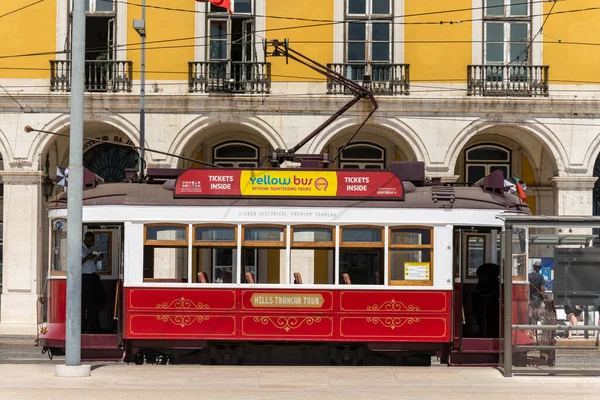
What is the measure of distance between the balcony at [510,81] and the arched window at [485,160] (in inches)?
112

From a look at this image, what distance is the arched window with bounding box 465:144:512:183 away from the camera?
31.1 m

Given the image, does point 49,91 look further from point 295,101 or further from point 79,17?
point 79,17

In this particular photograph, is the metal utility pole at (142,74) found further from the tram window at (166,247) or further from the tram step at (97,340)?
the tram step at (97,340)

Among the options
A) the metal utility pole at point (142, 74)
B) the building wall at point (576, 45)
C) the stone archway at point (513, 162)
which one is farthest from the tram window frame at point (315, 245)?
the stone archway at point (513, 162)

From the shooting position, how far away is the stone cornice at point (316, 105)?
93.2 ft

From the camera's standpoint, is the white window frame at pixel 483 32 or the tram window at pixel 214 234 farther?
the white window frame at pixel 483 32

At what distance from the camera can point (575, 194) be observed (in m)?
28.5

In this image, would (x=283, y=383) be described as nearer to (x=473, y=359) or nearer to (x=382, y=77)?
(x=473, y=359)

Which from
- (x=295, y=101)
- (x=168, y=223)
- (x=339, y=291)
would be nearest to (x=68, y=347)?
(x=168, y=223)

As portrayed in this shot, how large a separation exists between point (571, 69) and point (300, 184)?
14.2 m

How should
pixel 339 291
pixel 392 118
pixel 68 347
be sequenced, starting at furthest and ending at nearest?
pixel 392 118, pixel 339 291, pixel 68 347

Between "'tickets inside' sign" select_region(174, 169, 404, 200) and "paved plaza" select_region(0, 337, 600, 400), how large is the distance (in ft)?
8.09

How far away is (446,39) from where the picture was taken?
94.5 ft

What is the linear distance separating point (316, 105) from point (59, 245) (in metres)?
12.5
